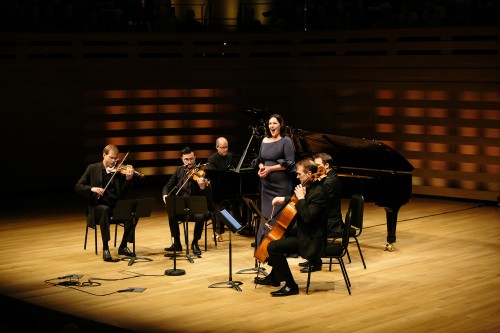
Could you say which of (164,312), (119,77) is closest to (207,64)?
(119,77)

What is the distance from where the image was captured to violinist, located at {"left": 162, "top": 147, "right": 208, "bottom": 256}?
9312 mm

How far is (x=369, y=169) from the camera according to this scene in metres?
9.39

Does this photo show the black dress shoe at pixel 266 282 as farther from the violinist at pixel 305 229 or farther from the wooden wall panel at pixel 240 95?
the wooden wall panel at pixel 240 95

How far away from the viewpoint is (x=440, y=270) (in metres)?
8.68

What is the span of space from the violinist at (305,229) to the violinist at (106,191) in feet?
7.05

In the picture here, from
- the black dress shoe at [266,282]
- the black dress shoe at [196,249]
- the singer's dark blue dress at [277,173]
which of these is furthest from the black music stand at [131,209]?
the black dress shoe at [266,282]

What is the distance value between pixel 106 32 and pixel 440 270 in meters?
7.33

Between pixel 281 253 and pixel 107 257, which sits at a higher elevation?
pixel 281 253

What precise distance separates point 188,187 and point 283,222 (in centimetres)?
208

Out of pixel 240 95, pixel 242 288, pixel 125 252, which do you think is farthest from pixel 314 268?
pixel 240 95

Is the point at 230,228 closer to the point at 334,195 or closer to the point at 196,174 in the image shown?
the point at 334,195

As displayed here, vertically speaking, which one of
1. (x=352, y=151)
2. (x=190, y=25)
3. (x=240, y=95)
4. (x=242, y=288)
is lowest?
(x=242, y=288)

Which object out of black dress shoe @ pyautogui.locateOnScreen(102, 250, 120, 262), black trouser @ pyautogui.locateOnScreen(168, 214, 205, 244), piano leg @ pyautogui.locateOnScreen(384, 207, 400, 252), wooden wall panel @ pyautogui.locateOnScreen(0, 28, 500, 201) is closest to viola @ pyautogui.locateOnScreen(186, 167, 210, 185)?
black trouser @ pyautogui.locateOnScreen(168, 214, 205, 244)

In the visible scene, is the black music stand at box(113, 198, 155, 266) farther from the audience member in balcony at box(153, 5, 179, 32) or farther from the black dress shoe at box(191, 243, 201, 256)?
the audience member in balcony at box(153, 5, 179, 32)
